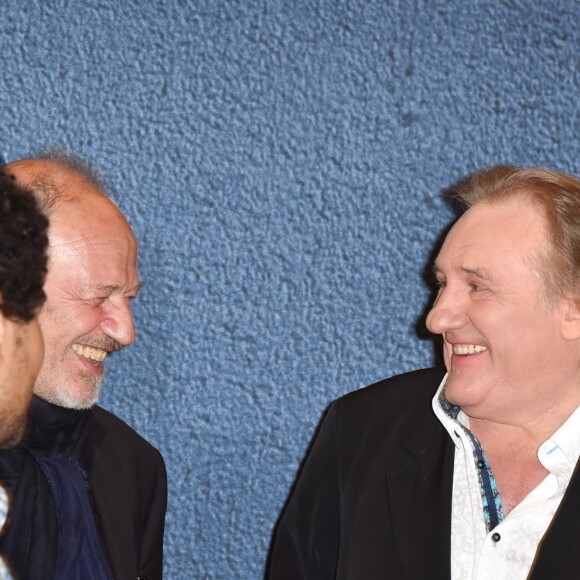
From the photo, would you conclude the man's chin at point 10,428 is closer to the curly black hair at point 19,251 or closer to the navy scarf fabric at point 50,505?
the curly black hair at point 19,251

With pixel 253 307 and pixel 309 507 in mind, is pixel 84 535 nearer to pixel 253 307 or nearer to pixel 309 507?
pixel 309 507

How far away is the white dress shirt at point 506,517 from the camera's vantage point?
1.40m

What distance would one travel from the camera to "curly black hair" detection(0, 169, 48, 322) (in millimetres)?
918

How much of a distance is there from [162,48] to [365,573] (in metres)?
0.91

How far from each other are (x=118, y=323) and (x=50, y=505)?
29 cm

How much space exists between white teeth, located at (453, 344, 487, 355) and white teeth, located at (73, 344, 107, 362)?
533 mm

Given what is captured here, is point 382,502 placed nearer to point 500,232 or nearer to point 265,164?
point 500,232

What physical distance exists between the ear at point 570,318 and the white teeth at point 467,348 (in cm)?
12

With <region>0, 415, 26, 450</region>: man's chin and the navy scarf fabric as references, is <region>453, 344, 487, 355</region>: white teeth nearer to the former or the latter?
the navy scarf fabric

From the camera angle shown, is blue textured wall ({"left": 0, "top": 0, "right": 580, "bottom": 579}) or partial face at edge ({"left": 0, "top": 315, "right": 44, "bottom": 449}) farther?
blue textured wall ({"left": 0, "top": 0, "right": 580, "bottom": 579})

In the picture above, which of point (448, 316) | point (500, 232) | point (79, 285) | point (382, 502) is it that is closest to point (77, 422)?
point (79, 285)

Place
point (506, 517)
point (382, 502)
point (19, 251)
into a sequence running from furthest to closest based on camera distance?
point (382, 502) < point (506, 517) < point (19, 251)

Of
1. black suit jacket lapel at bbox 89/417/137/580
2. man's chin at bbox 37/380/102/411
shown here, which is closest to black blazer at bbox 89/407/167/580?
black suit jacket lapel at bbox 89/417/137/580

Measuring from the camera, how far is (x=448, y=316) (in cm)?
150
